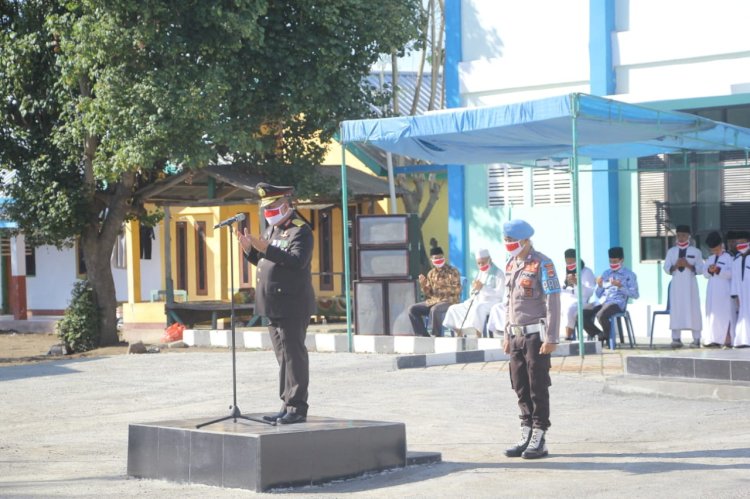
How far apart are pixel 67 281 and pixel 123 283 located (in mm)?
1769

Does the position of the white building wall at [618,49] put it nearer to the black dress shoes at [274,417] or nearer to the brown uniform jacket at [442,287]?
the brown uniform jacket at [442,287]

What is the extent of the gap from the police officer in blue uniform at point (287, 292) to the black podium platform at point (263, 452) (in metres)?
0.27

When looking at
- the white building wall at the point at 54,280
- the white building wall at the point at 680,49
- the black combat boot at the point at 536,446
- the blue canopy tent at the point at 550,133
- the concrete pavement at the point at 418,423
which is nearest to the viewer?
the concrete pavement at the point at 418,423

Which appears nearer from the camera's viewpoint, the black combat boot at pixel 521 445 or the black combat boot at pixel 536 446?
the black combat boot at pixel 536 446

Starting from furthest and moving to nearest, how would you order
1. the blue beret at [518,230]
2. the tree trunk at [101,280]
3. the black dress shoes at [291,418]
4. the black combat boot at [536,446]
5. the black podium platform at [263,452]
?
the tree trunk at [101,280], the blue beret at [518,230], the black combat boot at [536,446], the black dress shoes at [291,418], the black podium platform at [263,452]

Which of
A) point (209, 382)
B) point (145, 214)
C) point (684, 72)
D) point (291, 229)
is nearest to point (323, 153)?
point (145, 214)

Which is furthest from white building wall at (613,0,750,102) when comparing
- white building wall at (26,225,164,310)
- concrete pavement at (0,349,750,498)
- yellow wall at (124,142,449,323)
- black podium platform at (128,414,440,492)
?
white building wall at (26,225,164,310)

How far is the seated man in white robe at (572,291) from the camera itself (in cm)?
1798

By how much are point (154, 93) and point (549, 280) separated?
11.6 m

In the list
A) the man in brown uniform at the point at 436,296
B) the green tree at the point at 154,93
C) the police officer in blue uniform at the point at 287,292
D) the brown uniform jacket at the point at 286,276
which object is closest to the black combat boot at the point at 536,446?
the police officer in blue uniform at the point at 287,292

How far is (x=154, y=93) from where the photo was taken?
782 inches

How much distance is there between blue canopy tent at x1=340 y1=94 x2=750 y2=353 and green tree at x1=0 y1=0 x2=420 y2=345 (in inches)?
123

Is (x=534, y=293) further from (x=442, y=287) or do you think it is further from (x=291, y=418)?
(x=442, y=287)

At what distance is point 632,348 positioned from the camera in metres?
17.7
